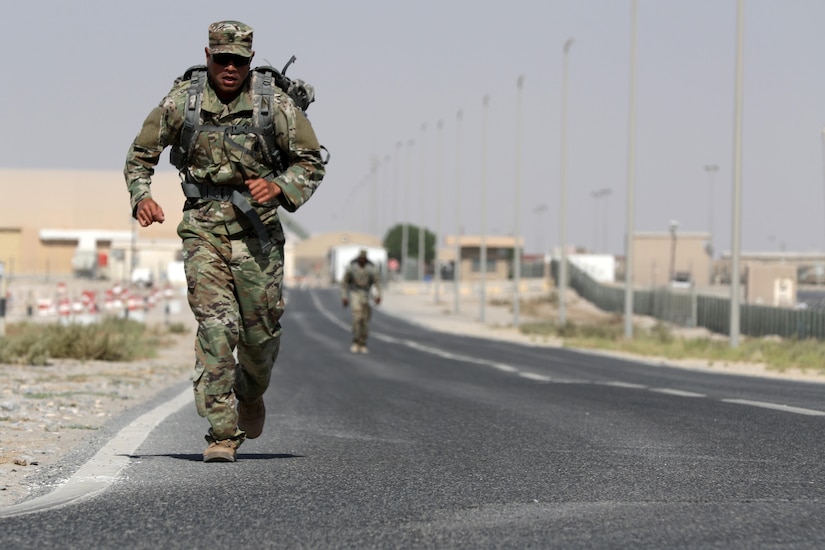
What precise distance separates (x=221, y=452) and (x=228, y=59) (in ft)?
5.95

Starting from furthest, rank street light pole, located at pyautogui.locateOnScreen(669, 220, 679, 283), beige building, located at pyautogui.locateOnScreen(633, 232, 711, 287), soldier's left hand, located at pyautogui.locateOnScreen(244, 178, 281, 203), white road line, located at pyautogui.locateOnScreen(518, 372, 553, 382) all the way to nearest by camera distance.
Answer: beige building, located at pyautogui.locateOnScreen(633, 232, 711, 287) < street light pole, located at pyautogui.locateOnScreen(669, 220, 679, 283) < white road line, located at pyautogui.locateOnScreen(518, 372, 553, 382) < soldier's left hand, located at pyautogui.locateOnScreen(244, 178, 281, 203)

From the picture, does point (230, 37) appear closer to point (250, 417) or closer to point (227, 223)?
point (227, 223)

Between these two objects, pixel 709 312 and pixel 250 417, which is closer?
pixel 250 417

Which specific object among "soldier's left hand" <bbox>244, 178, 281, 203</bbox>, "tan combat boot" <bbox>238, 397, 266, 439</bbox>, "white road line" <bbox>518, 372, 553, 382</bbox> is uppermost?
"soldier's left hand" <bbox>244, 178, 281, 203</bbox>

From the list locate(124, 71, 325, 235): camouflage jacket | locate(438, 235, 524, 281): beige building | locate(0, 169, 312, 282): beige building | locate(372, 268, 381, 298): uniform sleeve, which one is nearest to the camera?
locate(124, 71, 325, 235): camouflage jacket

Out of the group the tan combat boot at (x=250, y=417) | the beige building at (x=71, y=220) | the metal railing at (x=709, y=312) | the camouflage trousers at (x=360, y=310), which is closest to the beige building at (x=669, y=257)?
the metal railing at (x=709, y=312)

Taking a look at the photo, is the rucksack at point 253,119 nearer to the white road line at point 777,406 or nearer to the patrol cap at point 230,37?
the patrol cap at point 230,37

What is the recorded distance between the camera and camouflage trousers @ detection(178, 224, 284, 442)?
6484mm

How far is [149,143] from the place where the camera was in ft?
21.8

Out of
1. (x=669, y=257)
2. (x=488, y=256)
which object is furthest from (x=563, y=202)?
(x=488, y=256)

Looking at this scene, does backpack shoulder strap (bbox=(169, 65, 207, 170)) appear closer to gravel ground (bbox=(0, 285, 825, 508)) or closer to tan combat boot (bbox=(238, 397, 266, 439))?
tan combat boot (bbox=(238, 397, 266, 439))

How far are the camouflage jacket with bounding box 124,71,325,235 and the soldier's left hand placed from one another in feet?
0.32

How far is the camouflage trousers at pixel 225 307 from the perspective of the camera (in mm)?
6484

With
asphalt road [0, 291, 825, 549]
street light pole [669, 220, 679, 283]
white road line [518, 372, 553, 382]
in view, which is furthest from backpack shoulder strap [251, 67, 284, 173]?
street light pole [669, 220, 679, 283]
